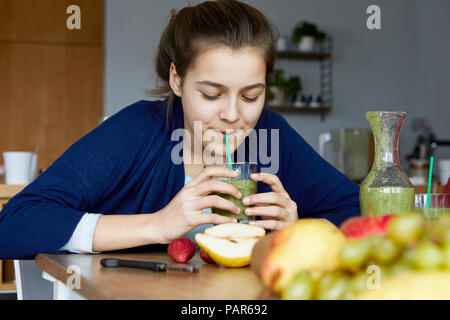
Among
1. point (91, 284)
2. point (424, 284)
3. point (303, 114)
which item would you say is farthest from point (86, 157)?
point (303, 114)

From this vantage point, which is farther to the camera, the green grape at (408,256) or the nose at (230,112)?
the nose at (230,112)

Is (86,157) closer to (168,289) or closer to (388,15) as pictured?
(168,289)

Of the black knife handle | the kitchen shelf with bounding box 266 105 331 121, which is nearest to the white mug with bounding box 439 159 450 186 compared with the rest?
the kitchen shelf with bounding box 266 105 331 121

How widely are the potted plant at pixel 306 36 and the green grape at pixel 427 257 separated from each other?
4.57 m

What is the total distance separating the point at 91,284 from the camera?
0.70m

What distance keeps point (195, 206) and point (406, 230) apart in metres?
0.51

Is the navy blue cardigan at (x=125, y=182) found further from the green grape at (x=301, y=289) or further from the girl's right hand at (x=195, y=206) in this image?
the green grape at (x=301, y=289)

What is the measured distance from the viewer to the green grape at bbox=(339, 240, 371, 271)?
20.5 inches

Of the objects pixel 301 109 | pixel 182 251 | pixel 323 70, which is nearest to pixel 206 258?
pixel 182 251

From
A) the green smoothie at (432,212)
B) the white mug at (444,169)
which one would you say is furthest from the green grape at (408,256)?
the white mug at (444,169)

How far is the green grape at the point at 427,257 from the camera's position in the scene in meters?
0.48

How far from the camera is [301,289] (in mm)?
501

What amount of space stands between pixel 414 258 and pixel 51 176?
0.86 meters

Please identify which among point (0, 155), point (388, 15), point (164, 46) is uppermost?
point (388, 15)
